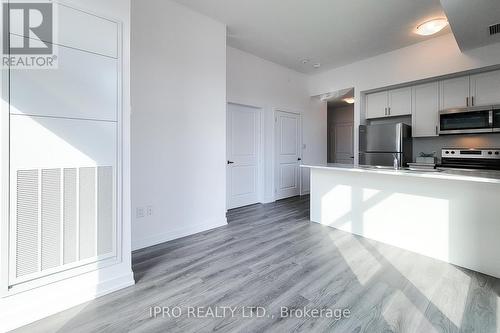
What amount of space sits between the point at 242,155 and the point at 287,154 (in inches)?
52.1

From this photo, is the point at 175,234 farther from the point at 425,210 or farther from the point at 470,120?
the point at 470,120

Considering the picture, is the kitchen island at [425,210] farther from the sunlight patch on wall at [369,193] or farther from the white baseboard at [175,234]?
the white baseboard at [175,234]

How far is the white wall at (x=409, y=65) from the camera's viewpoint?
3598 mm

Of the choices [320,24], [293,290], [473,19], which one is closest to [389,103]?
[473,19]

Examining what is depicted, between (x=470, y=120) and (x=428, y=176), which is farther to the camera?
(x=470, y=120)

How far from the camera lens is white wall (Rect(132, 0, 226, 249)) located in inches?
110

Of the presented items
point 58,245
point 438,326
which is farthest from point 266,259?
point 58,245

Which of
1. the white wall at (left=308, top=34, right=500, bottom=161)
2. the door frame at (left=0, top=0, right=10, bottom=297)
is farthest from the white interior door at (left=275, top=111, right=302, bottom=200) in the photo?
the door frame at (left=0, top=0, right=10, bottom=297)

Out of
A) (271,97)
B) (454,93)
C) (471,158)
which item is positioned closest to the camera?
(471,158)

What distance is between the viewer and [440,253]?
98.7 inches

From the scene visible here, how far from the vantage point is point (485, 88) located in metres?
3.66

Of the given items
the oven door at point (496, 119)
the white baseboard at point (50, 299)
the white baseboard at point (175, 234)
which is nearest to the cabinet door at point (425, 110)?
the oven door at point (496, 119)

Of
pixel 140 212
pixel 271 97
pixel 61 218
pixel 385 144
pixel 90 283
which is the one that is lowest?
pixel 90 283

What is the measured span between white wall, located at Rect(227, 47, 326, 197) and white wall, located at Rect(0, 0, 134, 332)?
98.4 inches
